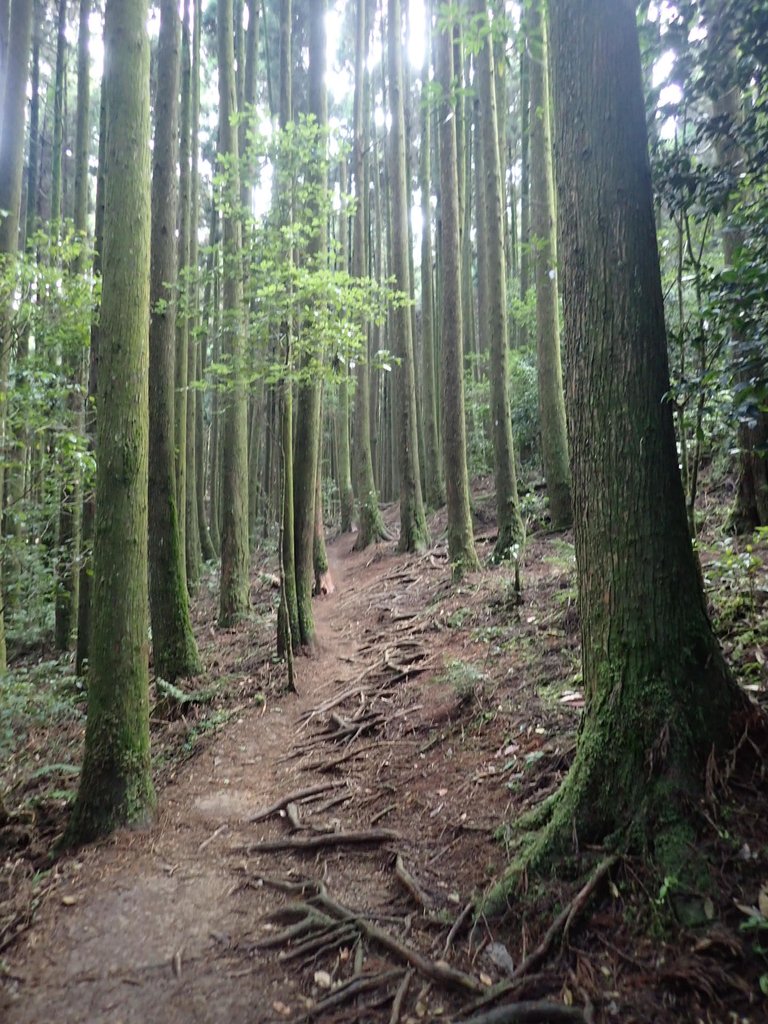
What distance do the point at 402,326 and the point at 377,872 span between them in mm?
12415

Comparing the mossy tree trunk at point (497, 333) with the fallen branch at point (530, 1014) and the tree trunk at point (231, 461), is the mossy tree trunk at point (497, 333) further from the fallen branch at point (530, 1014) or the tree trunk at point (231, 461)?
the fallen branch at point (530, 1014)

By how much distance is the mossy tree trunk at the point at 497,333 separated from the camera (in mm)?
10602

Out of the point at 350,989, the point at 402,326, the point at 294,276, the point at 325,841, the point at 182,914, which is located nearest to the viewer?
the point at 350,989

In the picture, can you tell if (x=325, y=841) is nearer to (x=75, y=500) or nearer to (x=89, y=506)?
(x=75, y=500)

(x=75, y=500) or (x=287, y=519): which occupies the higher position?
(x=75, y=500)

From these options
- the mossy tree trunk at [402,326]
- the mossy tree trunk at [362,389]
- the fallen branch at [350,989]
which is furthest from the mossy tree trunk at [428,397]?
the fallen branch at [350,989]

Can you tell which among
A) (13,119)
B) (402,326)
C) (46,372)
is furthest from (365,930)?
(402,326)

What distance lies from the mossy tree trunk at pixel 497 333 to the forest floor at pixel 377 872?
2842 mm

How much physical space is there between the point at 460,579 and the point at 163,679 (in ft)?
15.8

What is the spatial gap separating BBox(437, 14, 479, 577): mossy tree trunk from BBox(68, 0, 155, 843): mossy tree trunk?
21.5 ft

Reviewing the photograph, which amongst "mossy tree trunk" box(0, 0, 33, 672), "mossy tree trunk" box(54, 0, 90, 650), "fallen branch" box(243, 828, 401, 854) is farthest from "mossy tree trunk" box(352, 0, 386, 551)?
"fallen branch" box(243, 828, 401, 854)

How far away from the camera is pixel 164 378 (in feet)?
27.5

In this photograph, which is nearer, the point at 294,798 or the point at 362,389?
the point at 294,798

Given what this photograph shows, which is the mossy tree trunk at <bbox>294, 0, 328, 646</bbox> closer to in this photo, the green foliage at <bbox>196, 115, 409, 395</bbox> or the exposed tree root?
the green foliage at <bbox>196, 115, 409, 395</bbox>
